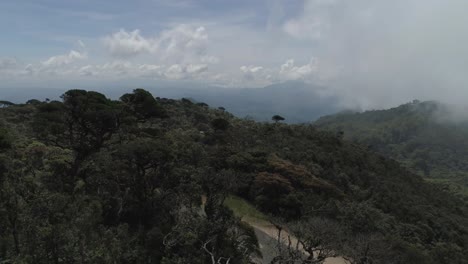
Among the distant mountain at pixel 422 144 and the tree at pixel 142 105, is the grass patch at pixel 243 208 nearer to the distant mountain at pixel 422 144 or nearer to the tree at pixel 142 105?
the tree at pixel 142 105

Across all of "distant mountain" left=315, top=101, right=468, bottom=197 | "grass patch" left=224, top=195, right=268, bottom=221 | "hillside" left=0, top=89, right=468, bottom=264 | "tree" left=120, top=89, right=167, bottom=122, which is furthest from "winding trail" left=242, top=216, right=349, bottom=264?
"distant mountain" left=315, top=101, right=468, bottom=197

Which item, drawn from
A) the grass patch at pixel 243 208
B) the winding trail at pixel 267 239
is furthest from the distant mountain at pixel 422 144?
the winding trail at pixel 267 239

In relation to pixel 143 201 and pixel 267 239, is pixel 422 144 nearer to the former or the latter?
pixel 267 239

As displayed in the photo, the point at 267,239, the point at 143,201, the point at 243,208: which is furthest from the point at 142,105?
the point at 267,239

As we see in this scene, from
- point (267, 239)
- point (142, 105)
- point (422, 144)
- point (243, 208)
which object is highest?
point (142, 105)

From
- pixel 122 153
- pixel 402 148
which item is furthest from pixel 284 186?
pixel 402 148

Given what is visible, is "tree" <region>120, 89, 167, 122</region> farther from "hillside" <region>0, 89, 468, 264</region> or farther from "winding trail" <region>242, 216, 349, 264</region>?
"winding trail" <region>242, 216, 349, 264</region>

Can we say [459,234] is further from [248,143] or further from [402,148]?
[402,148]

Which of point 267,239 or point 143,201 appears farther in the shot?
point 267,239
